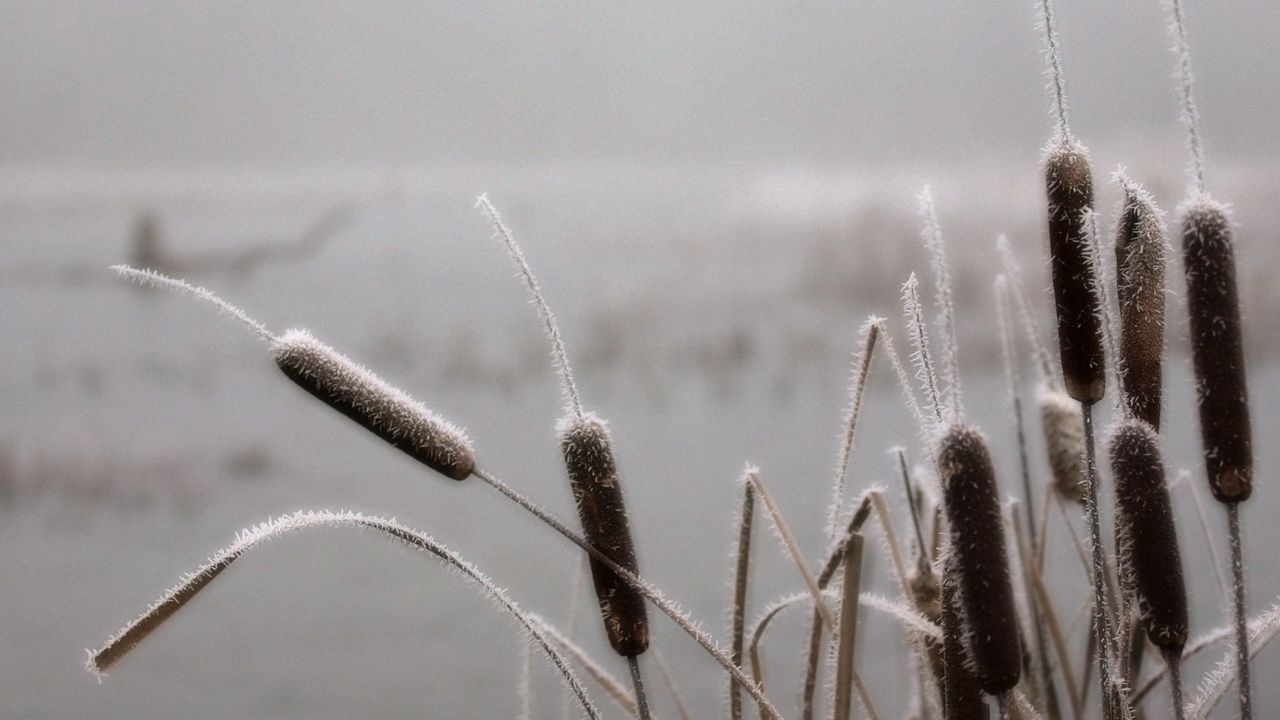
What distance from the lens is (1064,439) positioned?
69cm

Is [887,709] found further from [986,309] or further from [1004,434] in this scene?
[986,309]

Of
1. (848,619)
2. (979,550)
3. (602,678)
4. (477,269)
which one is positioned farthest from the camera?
(477,269)

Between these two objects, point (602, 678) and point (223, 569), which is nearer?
point (223, 569)

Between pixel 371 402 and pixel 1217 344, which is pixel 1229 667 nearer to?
pixel 1217 344

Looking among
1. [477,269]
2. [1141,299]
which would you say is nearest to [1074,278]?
[1141,299]

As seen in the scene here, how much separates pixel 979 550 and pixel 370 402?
0.79ft

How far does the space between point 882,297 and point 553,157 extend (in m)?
0.46

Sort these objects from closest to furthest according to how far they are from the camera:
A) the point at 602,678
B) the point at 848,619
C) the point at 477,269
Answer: the point at 848,619, the point at 602,678, the point at 477,269

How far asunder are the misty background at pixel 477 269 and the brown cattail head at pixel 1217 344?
0.78m

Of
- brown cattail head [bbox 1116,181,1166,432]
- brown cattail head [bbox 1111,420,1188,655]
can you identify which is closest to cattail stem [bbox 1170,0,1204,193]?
brown cattail head [bbox 1116,181,1166,432]

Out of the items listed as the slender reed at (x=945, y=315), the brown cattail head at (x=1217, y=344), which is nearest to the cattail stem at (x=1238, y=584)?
the brown cattail head at (x=1217, y=344)

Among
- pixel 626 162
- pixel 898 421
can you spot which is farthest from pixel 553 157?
pixel 898 421

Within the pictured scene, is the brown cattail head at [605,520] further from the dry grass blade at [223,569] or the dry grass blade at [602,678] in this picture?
the dry grass blade at [602,678]

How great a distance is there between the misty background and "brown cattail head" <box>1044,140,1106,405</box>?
774 mm
